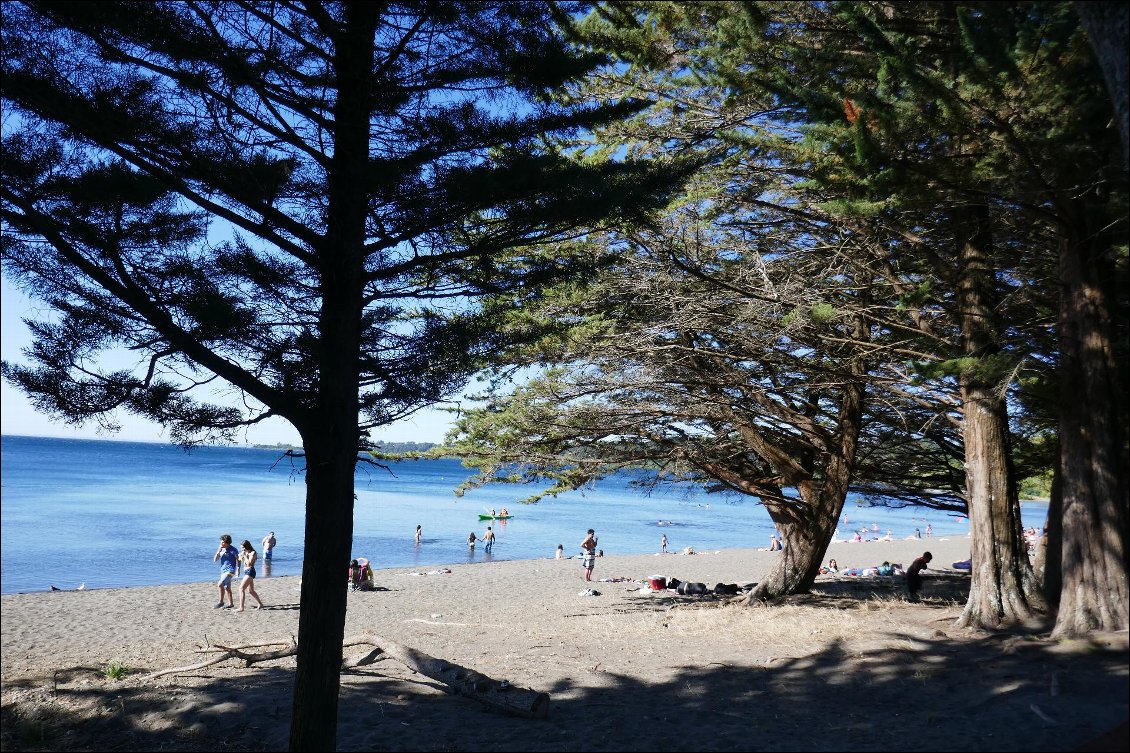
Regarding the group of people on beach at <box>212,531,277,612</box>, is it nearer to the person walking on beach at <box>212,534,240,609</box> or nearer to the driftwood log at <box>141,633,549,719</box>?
the person walking on beach at <box>212,534,240,609</box>

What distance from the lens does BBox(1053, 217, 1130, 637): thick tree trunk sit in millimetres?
6363

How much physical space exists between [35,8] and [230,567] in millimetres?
14034

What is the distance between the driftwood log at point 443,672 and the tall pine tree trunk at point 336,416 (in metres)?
1.81

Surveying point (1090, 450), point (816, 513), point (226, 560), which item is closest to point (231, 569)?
point (226, 560)

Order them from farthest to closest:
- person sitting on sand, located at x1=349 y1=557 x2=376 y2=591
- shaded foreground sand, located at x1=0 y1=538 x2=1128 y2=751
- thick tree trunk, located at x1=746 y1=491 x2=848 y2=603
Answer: person sitting on sand, located at x1=349 y1=557 x2=376 y2=591
thick tree trunk, located at x1=746 y1=491 x2=848 y2=603
shaded foreground sand, located at x1=0 y1=538 x2=1128 y2=751

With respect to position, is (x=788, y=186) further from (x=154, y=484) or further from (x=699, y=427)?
(x=154, y=484)

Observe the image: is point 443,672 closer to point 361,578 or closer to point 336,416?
point 336,416

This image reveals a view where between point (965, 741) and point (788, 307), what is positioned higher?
point (788, 307)

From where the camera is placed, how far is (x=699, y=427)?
11.7m

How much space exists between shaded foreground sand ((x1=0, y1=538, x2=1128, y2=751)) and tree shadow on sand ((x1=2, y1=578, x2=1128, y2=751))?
0.8 inches

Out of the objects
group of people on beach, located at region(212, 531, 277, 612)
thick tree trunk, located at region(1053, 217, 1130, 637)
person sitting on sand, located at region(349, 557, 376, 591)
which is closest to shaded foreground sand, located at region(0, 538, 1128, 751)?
thick tree trunk, located at region(1053, 217, 1130, 637)

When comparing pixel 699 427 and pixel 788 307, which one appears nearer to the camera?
pixel 788 307

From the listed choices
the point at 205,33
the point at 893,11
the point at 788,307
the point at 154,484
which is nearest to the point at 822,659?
the point at 788,307

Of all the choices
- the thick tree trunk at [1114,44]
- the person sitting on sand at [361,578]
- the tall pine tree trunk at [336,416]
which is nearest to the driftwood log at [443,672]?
the tall pine tree trunk at [336,416]
